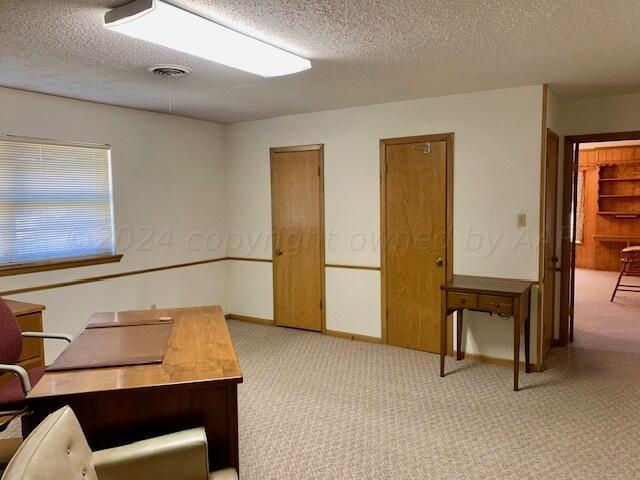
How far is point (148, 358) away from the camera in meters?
2.01

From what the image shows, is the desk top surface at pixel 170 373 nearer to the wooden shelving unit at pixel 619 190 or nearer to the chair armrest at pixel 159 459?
the chair armrest at pixel 159 459

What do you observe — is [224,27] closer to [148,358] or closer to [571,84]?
[148,358]

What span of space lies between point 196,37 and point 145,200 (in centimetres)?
261

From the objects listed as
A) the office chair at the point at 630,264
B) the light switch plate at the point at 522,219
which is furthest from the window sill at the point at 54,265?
the office chair at the point at 630,264

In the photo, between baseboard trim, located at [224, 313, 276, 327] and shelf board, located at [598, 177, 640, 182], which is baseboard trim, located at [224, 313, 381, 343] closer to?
baseboard trim, located at [224, 313, 276, 327]

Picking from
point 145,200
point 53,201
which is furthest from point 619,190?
point 53,201

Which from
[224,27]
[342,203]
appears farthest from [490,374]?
[224,27]

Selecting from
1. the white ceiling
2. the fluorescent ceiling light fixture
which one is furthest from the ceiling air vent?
Result: the white ceiling

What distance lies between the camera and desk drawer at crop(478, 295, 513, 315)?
3521 mm

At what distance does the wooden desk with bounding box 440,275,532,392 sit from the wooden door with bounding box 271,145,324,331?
1.57 m

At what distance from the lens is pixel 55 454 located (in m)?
1.24

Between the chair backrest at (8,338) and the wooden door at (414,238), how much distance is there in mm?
3064

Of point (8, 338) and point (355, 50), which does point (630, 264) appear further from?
point (8, 338)

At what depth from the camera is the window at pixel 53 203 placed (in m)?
3.62
